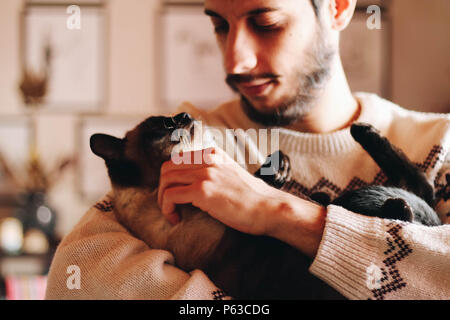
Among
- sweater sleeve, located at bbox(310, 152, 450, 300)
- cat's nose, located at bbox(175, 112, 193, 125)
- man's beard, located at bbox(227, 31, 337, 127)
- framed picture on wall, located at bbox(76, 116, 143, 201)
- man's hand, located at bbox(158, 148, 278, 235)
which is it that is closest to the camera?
sweater sleeve, located at bbox(310, 152, 450, 300)

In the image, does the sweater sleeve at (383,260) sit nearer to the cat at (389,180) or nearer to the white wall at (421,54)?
the cat at (389,180)

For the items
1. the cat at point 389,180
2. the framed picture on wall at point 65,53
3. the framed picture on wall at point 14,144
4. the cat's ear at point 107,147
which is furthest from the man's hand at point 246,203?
the framed picture on wall at point 14,144

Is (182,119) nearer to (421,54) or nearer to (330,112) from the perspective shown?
(330,112)

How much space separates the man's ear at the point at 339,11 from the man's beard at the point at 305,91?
2.6 inches

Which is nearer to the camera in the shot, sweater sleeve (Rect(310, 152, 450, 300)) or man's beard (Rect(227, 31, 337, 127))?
sweater sleeve (Rect(310, 152, 450, 300))

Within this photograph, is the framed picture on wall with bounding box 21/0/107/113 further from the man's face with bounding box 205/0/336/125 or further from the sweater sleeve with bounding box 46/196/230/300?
the sweater sleeve with bounding box 46/196/230/300

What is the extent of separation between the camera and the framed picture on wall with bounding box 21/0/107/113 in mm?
2660

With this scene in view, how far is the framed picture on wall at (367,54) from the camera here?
2.50 metres

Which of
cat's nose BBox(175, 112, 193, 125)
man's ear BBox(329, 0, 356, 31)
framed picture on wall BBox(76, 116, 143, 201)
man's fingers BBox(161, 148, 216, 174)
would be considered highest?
man's ear BBox(329, 0, 356, 31)

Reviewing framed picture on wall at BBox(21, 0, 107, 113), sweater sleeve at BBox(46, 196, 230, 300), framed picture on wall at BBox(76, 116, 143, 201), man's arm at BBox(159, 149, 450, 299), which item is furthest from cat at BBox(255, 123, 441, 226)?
framed picture on wall at BBox(21, 0, 107, 113)

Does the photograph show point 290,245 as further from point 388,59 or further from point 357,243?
point 388,59

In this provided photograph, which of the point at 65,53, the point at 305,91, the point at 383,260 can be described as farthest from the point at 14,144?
the point at 383,260

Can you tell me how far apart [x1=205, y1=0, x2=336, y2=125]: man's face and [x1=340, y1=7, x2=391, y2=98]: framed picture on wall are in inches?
62.7

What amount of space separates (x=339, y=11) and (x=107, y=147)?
732 mm
